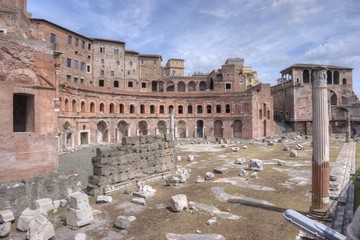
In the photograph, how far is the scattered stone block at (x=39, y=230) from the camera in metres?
7.11

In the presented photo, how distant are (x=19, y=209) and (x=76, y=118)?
79.2 feet

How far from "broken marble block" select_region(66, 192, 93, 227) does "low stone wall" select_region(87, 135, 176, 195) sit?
316 cm

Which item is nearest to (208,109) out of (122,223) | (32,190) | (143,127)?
(143,127)

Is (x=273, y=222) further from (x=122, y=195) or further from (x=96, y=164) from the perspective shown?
(x=96, y=164)

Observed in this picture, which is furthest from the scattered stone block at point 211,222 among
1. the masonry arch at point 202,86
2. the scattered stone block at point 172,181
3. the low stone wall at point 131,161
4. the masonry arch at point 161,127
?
the masonry arch at point 202,86

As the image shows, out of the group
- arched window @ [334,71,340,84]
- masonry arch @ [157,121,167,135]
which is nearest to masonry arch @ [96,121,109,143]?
masonry arch @ [157,121,167,135]

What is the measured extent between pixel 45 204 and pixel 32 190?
849 millimetres

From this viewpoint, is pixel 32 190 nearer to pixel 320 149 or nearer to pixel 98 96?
pixel 320 149

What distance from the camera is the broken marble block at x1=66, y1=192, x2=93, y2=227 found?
8.34 meters

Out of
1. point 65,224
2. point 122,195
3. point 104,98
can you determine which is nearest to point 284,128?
point 104,98

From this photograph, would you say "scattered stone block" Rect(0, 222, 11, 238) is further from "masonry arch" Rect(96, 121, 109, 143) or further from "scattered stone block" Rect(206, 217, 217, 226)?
"masonry arch" Rect(96, 121, 109, 143)

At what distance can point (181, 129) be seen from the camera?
44469 millimetres

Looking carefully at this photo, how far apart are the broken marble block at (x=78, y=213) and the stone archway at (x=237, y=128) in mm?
36265

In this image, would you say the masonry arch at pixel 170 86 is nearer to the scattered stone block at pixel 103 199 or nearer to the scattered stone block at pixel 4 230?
the scattered stone block at pixel 103 199
